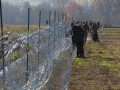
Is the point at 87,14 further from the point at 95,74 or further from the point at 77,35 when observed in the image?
the point at 95,74

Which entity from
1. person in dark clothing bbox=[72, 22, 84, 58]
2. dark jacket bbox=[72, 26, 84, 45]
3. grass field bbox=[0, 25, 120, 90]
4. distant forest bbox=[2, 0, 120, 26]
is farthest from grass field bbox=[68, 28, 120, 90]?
distant forest bbox=[2, 0, 120, 26]

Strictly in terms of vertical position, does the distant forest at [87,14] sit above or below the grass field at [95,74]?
above

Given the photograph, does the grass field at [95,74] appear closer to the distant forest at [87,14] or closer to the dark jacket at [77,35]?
the dark jacket at [77,35]

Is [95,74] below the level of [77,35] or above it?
below

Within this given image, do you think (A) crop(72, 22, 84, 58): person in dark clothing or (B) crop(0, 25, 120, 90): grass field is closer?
(B) crop(0, 25, 120, 90): grass field

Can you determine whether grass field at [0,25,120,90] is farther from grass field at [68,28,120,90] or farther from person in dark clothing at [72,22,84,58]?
person in dark clothing at [72,22,84,58]

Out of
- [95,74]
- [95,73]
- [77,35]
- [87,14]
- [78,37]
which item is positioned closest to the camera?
[95,74]

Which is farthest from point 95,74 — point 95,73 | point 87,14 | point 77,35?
point 87,14

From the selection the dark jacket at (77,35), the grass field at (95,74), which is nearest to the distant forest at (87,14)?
the dark jacket at (77,35)

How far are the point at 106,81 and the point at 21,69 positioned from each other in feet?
18.0

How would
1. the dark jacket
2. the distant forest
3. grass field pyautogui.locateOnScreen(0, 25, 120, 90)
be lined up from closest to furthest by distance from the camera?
grass field pyautogui.locateOnScreen(0, 25, 120, 90)
the dark jacket
the distant forest

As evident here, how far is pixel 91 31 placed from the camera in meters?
30.6

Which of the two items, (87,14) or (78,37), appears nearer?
(78,37)

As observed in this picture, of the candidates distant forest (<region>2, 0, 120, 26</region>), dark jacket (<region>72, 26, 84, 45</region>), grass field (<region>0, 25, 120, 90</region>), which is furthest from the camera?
distant forest (<region>2, 0, 120, 26</region>)
